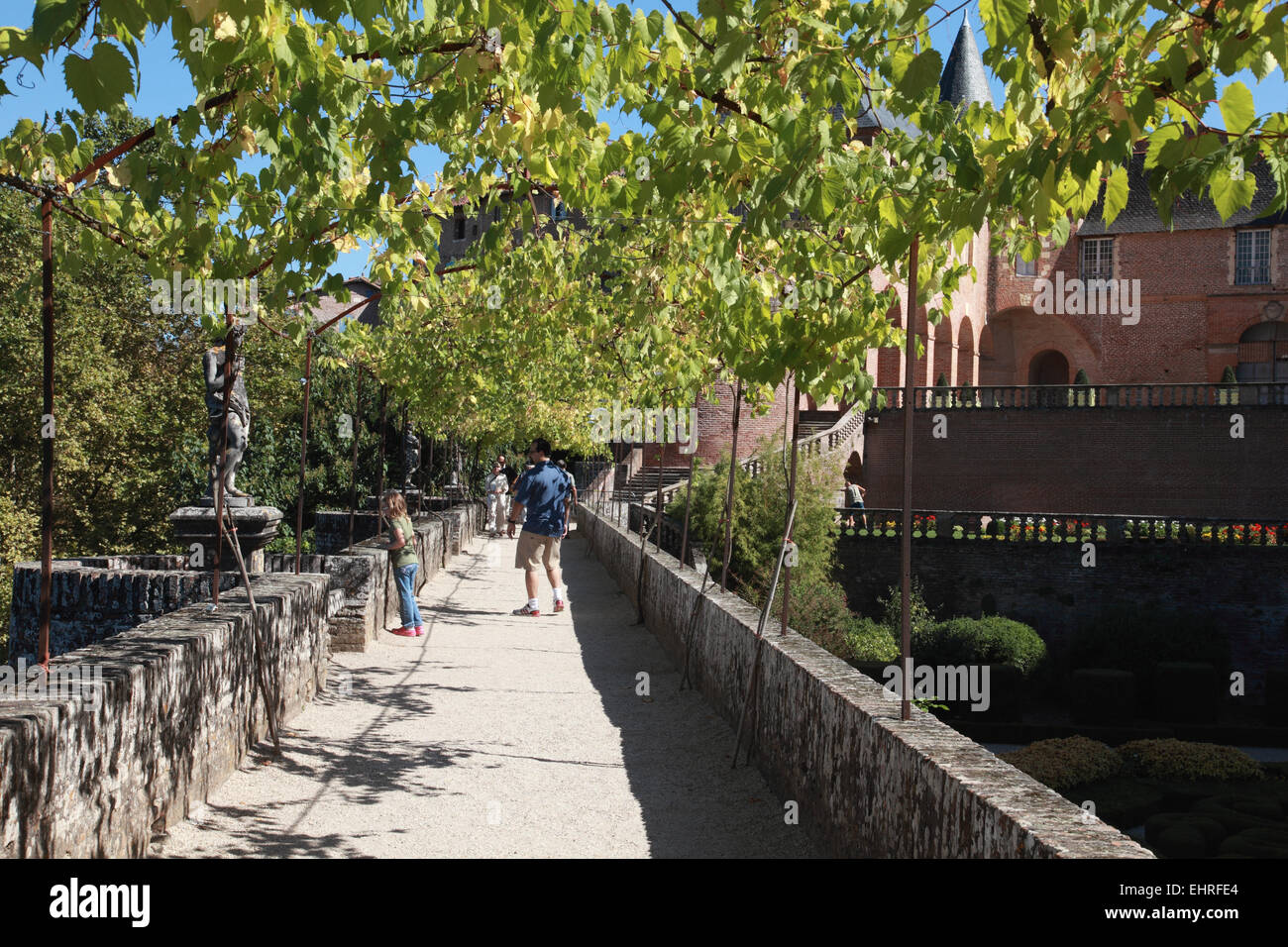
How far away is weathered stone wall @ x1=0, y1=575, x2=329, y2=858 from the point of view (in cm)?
391

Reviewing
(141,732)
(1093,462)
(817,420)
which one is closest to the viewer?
(141,732)

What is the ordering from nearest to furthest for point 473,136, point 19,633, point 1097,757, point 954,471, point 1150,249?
point 473,136 → point 19,633 → point 1097,757 → point 954,471 → point 1150,249

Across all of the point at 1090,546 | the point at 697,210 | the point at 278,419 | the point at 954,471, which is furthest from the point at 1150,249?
the point at 697,210

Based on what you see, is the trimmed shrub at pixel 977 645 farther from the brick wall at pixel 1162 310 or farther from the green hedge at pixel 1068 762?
the brick wall at pixel 1162 310

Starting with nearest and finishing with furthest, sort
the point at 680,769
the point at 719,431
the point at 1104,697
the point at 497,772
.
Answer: the point at 497,772, the point at 680,769, the point at 1104,697, the point at 719,431

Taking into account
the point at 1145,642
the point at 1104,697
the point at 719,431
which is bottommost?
the point at 1104,697

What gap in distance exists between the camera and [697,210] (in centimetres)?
888

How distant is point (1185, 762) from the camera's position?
19719mm

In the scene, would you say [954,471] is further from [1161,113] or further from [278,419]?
[1161,113]

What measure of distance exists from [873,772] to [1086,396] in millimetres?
36597

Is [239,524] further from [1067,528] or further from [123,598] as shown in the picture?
[1067,528]

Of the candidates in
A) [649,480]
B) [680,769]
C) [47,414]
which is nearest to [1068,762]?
[680,769]

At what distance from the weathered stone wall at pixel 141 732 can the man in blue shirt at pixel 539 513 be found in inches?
235

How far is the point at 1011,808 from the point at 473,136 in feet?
14.9
